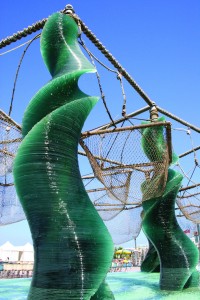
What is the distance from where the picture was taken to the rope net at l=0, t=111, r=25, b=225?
7.91m

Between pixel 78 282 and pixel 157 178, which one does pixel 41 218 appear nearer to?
pixel 78 282

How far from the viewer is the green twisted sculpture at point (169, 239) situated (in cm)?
779

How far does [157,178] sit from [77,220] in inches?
161

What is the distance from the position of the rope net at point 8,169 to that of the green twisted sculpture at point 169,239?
10.6 ft

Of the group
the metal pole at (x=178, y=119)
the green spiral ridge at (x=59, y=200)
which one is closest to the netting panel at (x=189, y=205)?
the metal pole at (x=178, y=119)

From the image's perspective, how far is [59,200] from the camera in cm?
445

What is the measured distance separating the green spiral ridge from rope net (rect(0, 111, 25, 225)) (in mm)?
2889

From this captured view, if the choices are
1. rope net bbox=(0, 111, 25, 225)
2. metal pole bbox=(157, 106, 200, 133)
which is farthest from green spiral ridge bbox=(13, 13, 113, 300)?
metal pole bbox=(157, 106, 200, 133)

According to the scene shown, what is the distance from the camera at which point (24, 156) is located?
15.1 feet

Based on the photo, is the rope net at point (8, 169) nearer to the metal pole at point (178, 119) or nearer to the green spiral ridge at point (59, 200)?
the green spiral ridge at point (59, 200)

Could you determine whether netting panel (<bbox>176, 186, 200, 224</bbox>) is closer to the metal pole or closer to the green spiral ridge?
the metal pole

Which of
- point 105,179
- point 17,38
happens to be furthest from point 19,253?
point 17,38

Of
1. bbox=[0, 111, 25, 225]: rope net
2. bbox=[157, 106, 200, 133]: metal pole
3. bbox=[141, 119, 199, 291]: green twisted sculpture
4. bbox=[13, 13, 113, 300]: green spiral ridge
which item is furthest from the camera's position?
bbox=[157, 106, 200, 133]: metal pole

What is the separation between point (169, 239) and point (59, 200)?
449cm
